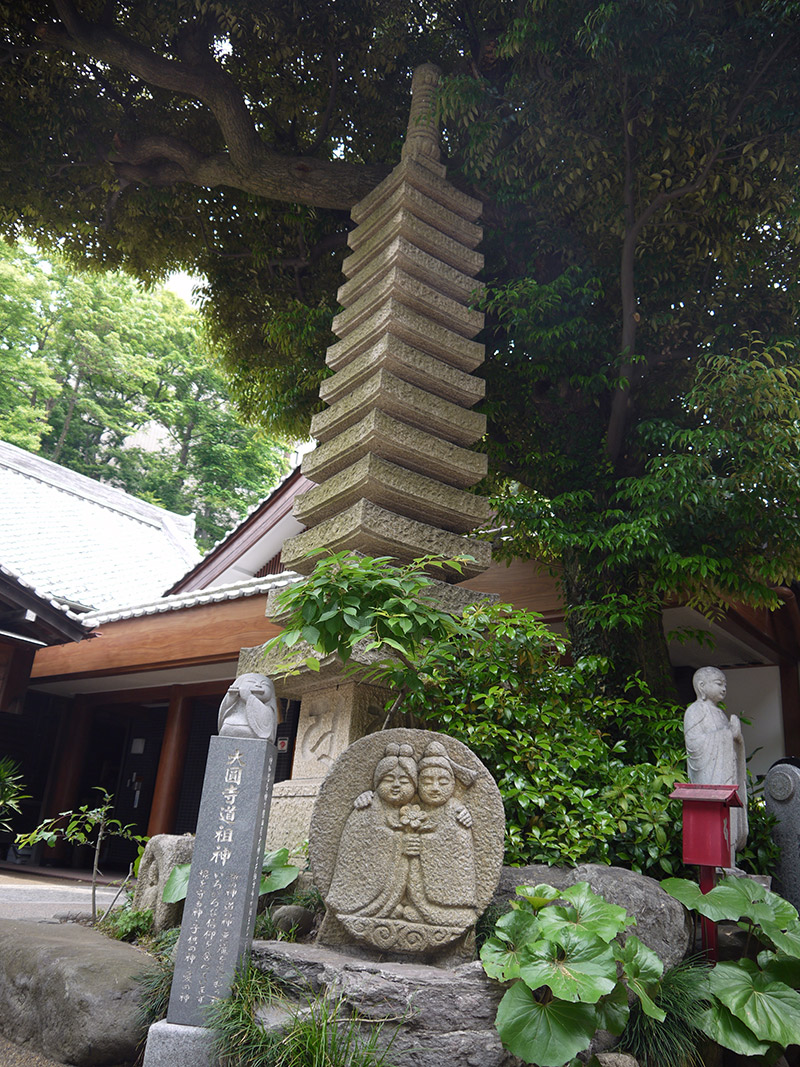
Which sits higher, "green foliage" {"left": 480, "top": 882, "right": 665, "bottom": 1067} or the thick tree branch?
the thick tree branch

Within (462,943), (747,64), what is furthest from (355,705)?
(747,64)

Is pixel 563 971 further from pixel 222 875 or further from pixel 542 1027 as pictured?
pixel 222 875

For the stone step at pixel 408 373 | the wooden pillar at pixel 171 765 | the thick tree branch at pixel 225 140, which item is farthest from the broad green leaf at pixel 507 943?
the wooden pillar at pixel 171 765

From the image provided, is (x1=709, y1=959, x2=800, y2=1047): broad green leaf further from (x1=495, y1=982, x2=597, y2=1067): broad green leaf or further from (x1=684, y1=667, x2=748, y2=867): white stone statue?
(x1=684, y1=667, x2=748, y2=867): white stone statue

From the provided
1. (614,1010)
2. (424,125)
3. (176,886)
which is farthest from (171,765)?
(614,1010)

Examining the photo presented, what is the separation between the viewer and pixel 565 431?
7344mm

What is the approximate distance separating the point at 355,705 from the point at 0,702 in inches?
292

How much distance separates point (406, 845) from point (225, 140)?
663 centimetres

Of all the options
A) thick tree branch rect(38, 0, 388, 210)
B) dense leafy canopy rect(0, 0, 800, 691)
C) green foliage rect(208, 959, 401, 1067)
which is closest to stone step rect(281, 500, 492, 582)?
dense leafy canopy rect(0, 0, 800, 691)

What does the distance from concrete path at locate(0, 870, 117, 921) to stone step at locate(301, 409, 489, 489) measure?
12.1 ft

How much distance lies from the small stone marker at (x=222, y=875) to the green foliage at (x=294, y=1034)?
4.5 inches

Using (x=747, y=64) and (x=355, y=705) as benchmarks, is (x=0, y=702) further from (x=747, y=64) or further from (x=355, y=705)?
(x=747, y=64)

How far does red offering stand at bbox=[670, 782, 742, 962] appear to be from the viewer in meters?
4.04

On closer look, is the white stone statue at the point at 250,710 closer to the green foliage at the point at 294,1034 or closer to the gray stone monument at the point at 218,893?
the gray stone monument at the point at 218,893
